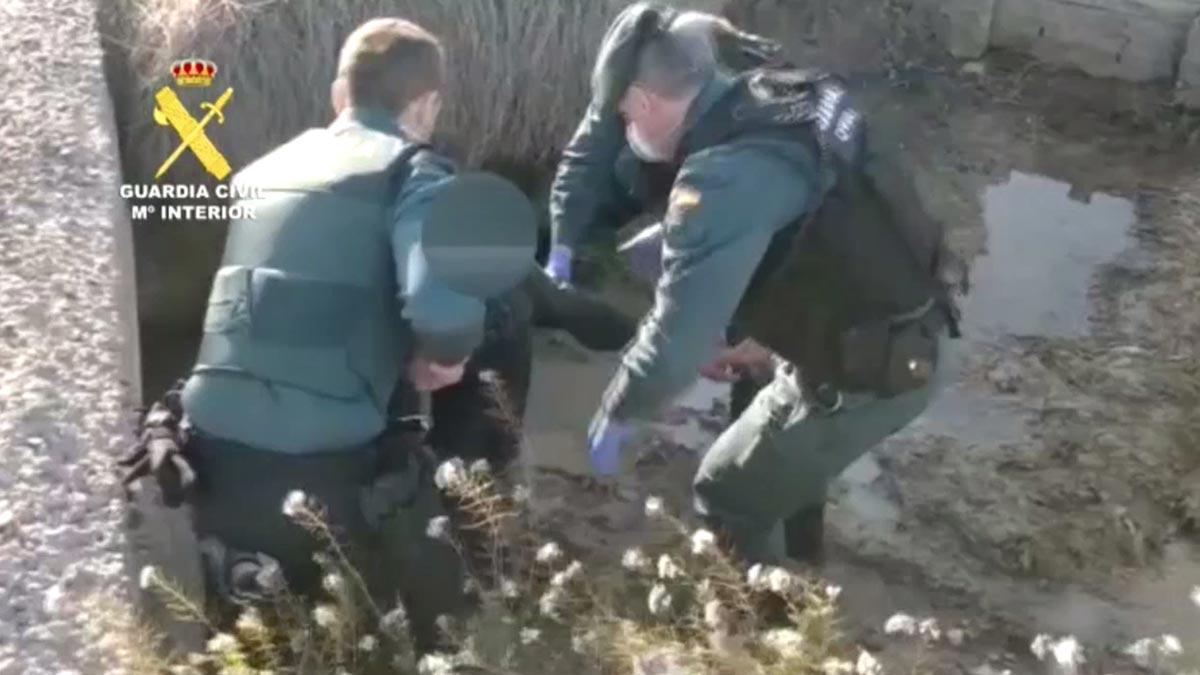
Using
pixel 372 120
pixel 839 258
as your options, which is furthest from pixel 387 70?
pixel 839 258

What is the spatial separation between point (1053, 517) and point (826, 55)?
2.60m

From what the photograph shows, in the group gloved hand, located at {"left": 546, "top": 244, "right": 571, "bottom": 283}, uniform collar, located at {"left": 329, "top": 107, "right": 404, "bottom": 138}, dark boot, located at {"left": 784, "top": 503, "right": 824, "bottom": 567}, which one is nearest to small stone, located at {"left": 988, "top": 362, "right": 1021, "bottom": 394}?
dark boot, located at {"left": 784, "top": 503, "right": 824, "bottom": 567}

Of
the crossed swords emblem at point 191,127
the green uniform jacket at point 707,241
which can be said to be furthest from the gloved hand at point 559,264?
the crossed swords emblem at point 191,127

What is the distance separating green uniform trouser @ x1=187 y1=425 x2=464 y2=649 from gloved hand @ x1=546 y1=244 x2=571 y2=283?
1.96 feet

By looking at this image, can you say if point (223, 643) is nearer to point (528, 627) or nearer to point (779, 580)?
Result: point (528, 627)

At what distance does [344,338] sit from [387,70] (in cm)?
52

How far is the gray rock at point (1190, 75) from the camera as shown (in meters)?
6.36

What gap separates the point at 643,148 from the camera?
3.25 meters

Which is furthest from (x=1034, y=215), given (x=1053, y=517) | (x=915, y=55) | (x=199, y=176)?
(x=199, y=176)

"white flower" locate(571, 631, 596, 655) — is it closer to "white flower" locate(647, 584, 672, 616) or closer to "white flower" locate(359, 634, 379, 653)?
"white flower" locate(647, 584, 672, 616)

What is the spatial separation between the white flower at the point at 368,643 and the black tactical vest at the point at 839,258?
37.0 inches

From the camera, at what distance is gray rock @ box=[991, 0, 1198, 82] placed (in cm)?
645

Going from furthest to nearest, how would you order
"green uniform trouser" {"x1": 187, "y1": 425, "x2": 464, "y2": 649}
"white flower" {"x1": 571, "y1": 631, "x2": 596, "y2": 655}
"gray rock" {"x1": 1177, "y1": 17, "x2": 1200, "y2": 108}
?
"gray rock" {"x1": 1177, "y1": 17, "x2": 1200, "y2": 108} < "green uniform trouser" {"x1": 187, "y1": 425, "x2": 464, "y2": 649} < "white flower" {"x1": 571, "y1": 631, "x2": 596, "y2": 655}

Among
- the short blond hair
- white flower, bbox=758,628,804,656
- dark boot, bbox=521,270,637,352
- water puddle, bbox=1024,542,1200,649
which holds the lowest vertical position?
water puddle, bbox=1024,542,1200,649
